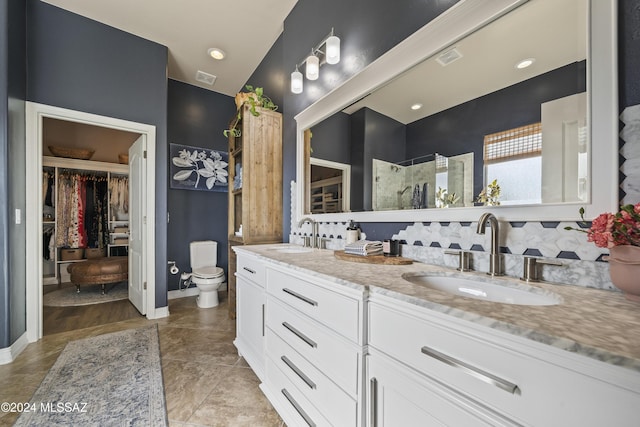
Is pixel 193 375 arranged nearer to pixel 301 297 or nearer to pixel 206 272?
pixel 301 297

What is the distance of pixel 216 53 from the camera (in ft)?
10.1

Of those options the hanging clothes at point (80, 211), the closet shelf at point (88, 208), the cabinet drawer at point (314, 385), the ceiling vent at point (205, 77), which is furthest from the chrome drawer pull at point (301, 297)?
the hanging clothes at point (80, 211)

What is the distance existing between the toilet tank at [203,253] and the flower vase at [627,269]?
12.4 feet

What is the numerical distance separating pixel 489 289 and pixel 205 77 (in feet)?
13.1

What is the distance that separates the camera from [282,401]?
134 cm

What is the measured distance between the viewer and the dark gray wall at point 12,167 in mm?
1900

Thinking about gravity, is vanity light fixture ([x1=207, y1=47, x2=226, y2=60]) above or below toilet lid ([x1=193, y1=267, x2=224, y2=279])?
above

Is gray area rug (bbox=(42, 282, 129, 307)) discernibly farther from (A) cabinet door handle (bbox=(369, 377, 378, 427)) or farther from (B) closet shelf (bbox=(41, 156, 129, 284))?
(A) cabinet door handle (bbox=(369, 377, 378, 427))

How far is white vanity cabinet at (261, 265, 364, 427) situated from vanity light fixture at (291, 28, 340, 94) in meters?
1.46

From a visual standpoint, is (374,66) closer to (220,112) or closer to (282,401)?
(282,401)

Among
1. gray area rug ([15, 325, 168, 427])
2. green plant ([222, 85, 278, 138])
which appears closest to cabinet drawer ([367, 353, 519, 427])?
gray area rug ([15, 325, 168, 427])

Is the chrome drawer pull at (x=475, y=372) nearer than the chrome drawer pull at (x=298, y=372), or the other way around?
the chrome drawer pull at (x=475, y=372)

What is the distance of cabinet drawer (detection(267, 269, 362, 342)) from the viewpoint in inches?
35.7

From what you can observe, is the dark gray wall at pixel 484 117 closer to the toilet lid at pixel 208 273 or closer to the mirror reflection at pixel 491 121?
the mirror reflection at pixel 491 121
